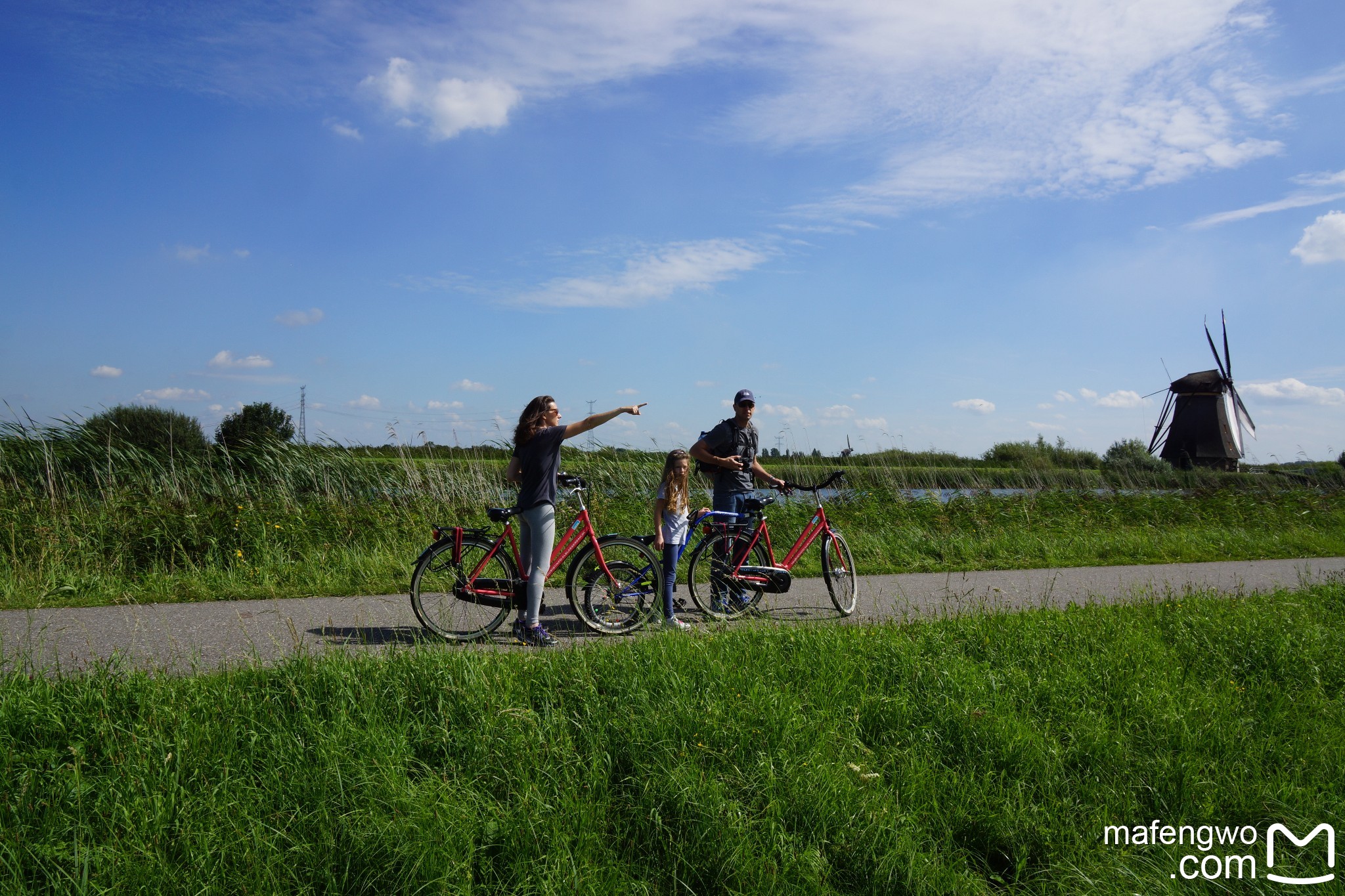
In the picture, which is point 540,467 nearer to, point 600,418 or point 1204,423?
point 600,418

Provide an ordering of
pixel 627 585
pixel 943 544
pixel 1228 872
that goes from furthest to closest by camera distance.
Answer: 1. pixel 943 544
2. pixel 627 585
3. pixel 1228 872

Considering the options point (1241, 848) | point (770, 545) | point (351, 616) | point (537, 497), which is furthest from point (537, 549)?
point (1241, 848)

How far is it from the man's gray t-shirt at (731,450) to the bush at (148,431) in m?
8.18

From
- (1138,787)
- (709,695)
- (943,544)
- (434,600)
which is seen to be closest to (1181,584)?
(943,544)

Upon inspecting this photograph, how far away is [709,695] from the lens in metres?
4.52

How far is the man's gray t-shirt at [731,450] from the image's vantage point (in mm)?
8109

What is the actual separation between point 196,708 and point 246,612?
319 centimetres

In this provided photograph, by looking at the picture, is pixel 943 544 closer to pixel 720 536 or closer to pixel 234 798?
pixel 720 536

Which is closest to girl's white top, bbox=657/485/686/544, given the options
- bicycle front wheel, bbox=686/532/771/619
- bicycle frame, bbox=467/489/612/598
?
bicycle front wheel, bbox=686/532/771/619

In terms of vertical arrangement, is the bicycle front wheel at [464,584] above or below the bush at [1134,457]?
below

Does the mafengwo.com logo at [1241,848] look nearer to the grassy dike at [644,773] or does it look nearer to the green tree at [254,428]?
the grassy dike at [644,773]

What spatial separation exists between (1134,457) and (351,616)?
39.9 metres

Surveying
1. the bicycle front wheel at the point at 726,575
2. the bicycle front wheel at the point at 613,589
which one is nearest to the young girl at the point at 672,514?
the bicycle front wheel at the point at 613,589

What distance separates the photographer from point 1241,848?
12.4 ft
